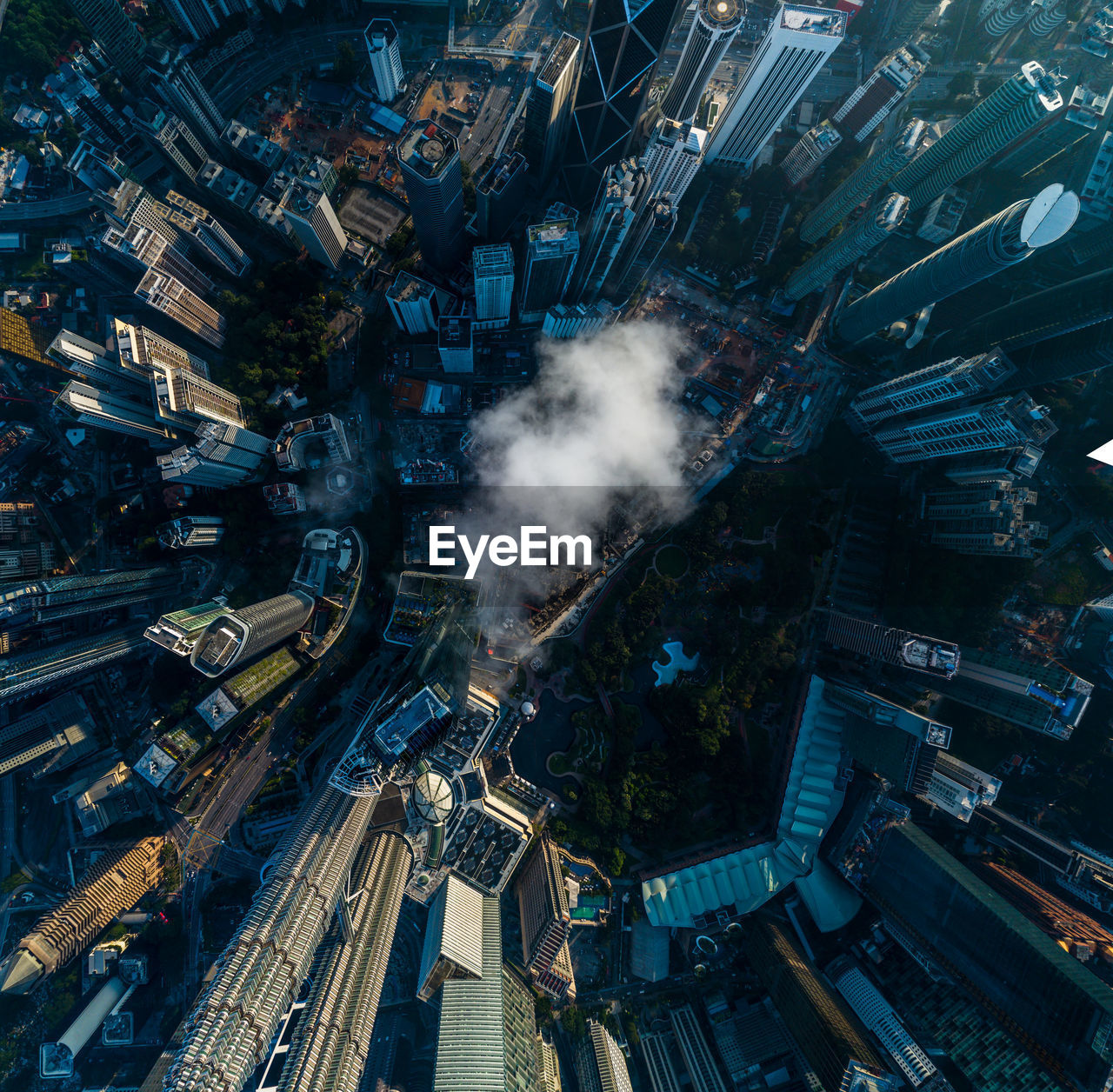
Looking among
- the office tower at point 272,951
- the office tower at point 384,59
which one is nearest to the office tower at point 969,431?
the office tower at point 272,951

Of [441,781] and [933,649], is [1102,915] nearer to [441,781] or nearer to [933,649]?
[933,649]

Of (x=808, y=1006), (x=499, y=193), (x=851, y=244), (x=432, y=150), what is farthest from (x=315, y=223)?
(x=808, y=1006)

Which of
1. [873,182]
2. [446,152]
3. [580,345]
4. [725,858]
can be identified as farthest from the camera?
[580,345]

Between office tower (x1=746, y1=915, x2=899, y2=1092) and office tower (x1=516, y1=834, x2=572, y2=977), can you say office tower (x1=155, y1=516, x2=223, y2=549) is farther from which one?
office tower (x1=746, y1=915, x2=899, y2=1092)

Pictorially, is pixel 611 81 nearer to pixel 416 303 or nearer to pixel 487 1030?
pixel 416 303

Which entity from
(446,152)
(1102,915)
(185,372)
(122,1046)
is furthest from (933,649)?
(122,1046)
